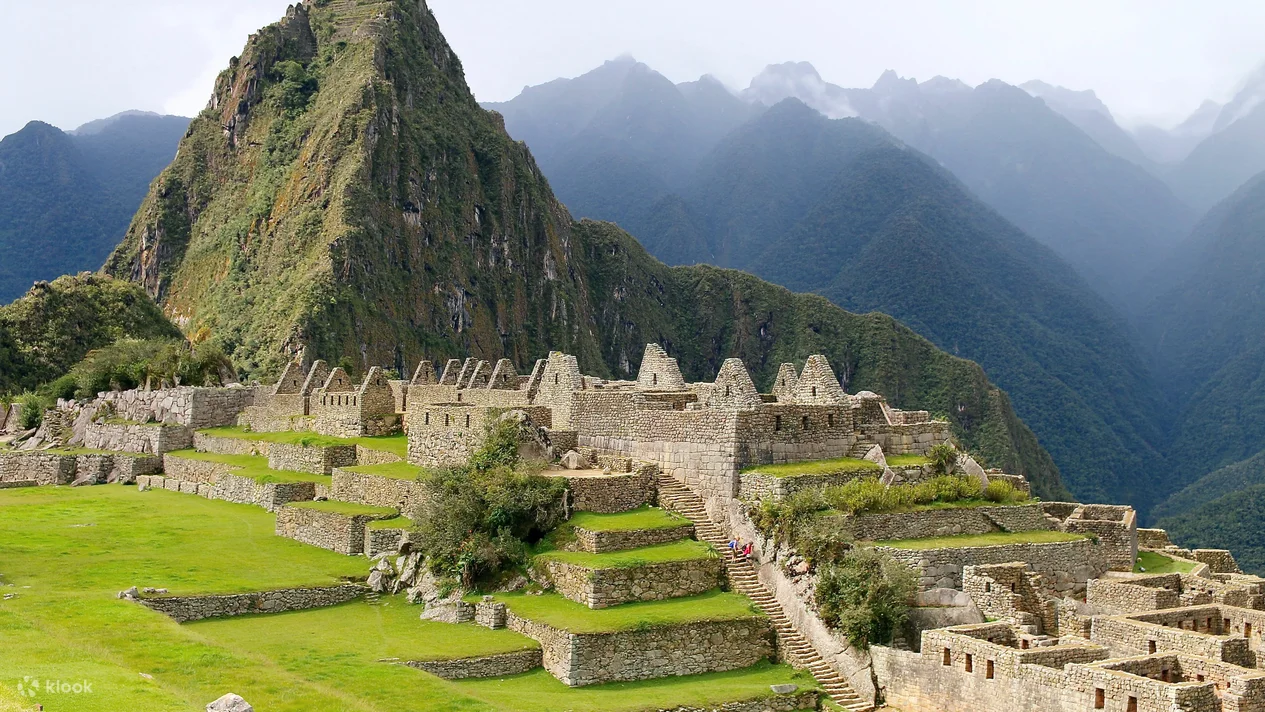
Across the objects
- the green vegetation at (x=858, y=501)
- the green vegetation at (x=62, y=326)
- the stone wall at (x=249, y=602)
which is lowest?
the stone wall at (x=249, y=602)

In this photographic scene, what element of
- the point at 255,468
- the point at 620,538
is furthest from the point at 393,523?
the point at 255,468

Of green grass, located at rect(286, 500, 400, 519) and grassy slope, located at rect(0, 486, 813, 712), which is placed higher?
green grass, located at rect(286, 500, 400, 519)

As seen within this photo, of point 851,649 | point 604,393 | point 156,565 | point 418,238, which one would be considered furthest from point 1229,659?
point 418,238

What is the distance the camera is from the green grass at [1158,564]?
23.0m

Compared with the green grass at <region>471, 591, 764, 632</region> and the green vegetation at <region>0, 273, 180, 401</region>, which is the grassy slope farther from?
the green vegetation at <region>0, 273, 180, 401</region>

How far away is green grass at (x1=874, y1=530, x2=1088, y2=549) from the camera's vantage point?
19844mm

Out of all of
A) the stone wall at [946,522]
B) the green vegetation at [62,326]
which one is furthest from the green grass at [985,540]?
the green vegetation at [62,326]

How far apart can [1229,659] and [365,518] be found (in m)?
17.2

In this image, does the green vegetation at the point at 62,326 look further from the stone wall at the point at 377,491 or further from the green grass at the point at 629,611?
the green grass at the point at 629,611

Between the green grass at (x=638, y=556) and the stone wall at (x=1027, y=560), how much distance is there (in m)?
3.38

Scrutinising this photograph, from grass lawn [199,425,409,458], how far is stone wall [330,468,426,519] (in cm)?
178

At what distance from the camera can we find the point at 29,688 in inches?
494

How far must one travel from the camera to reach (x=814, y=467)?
21.8 meters

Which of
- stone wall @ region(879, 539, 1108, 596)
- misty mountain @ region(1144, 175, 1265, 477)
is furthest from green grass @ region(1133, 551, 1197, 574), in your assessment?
misty mountain @ region(1144, 175, 1265, 477)
